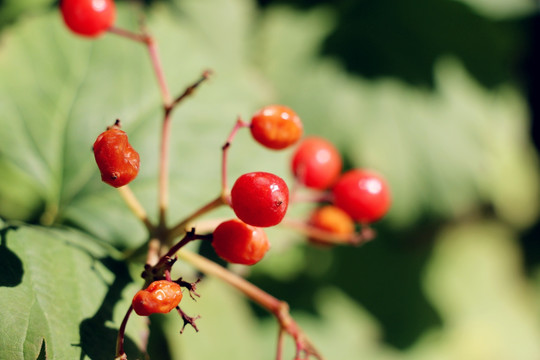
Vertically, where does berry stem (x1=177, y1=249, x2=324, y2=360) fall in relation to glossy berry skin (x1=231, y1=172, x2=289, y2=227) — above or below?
below

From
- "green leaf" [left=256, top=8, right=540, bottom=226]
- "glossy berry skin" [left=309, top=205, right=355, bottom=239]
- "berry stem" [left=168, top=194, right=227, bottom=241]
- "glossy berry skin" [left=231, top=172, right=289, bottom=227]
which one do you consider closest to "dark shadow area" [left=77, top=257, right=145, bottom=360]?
"berry stem" [left=168, top=194, right=227, bottom=241]

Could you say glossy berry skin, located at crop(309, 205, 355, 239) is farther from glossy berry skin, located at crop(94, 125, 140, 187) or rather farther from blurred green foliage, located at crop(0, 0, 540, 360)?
glossy berry skin, located at crop(94, 125, 140, 187)

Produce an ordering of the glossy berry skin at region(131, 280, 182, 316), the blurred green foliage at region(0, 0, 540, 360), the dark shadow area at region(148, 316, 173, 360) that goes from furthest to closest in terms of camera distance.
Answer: the dark shadow area at region(148, 316, 173, 360), the blurred green foliage at region(0, 0, 540, 360), the glossy berry skin at region(131, 280, 182, 316)

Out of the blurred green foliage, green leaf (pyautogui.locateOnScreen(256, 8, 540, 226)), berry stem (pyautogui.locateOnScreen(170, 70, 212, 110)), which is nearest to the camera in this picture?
berry stem (pyautogui.locateOnScreen(170, 70, 212, 110))

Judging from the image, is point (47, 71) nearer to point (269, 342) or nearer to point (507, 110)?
point (269, 342)

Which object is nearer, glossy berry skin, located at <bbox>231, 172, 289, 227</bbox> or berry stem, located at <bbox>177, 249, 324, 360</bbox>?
glossy berry skin, located at <bbox>231, 172, 289, 227</bbox>

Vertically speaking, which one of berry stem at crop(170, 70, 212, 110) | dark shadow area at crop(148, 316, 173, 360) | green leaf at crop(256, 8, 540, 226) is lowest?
dark shadow area at crop(148, 316, 173, 360)

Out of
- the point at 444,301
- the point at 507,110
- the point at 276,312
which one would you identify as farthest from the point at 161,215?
the point at 444,301

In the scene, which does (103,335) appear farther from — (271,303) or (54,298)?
(271,303)

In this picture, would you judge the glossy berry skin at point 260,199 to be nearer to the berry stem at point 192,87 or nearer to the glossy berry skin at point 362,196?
the berry stem at point 192,87
